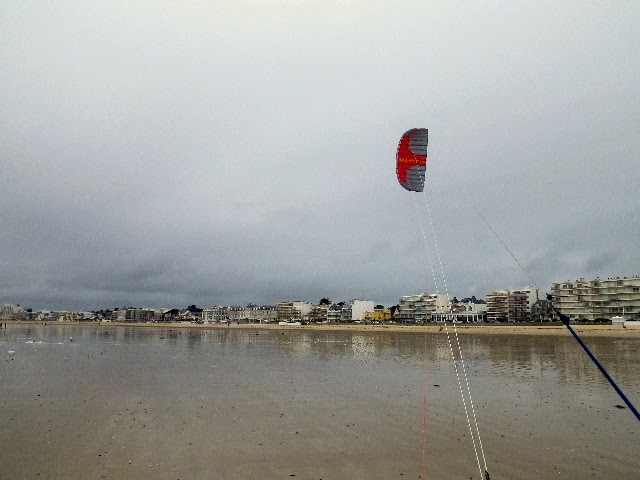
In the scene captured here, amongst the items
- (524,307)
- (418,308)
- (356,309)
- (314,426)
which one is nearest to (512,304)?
(524,307)

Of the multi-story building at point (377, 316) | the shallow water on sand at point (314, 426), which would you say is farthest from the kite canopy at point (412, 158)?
the multi-story building at point (377, 316)

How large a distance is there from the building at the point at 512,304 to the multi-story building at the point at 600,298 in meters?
19.3

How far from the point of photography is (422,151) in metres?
10.5

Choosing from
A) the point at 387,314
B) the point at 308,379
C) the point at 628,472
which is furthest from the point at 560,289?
the point at 628,472

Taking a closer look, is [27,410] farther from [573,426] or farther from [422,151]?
[573,426]

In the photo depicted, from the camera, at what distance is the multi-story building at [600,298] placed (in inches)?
4109

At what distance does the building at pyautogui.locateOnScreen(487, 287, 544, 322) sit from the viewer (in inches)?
5586

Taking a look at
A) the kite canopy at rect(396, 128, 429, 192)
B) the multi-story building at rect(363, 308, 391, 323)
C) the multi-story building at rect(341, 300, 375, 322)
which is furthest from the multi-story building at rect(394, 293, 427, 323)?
the kite canopy at rect(396, 128, 429, 192)

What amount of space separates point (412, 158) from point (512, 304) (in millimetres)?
149485

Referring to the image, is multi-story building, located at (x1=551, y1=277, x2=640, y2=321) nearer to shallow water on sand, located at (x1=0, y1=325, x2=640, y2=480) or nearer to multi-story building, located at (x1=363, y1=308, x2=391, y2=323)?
multi-story building, located at (x1=363, y1=308, x2=391, y2=323)

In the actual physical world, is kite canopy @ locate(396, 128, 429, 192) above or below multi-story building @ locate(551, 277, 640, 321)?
above

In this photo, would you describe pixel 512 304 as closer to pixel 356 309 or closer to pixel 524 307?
pixel 524 307

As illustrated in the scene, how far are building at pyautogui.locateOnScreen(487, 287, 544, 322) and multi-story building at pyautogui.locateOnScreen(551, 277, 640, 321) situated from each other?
19.3 m

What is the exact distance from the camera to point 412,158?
34.9 feet
